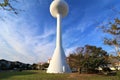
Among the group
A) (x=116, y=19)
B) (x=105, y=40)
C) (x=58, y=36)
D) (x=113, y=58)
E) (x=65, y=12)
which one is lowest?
(x=113, y=58)

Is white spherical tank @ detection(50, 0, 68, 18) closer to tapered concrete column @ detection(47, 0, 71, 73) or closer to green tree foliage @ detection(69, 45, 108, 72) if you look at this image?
tapered concrete column @ detection(47, 0, 71, 73)

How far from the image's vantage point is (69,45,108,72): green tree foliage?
43625mm

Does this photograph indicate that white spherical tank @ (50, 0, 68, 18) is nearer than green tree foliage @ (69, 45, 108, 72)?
No

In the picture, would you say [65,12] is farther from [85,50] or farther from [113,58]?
[113,58]

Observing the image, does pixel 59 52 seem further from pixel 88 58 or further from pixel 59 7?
pixel 59 7

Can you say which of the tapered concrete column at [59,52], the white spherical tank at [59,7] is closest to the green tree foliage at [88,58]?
the tapered concrete column at [59,52]

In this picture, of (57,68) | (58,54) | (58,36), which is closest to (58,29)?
(58,36)

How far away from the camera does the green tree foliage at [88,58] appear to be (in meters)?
43.6

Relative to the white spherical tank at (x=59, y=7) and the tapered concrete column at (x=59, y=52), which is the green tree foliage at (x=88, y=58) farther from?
the white spherical tank at (x=59, y=7)

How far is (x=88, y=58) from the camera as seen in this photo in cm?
4447

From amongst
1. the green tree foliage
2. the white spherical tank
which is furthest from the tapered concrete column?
the green tree foliage

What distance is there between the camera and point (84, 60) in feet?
147

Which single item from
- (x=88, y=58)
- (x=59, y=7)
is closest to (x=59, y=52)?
(x=88, y=58)

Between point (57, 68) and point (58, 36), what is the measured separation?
24.7 ft
